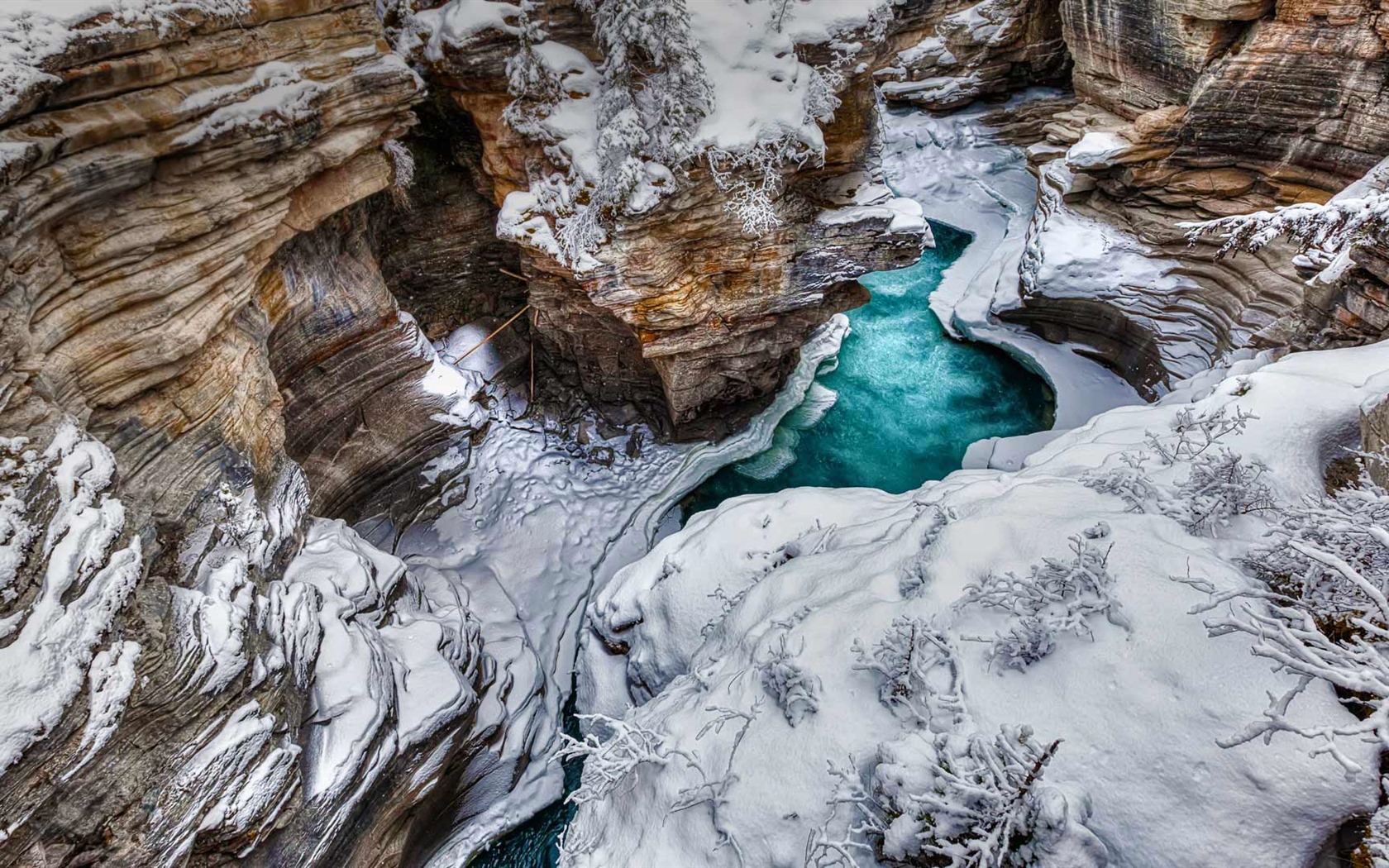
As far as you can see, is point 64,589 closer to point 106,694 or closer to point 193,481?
point 106,694

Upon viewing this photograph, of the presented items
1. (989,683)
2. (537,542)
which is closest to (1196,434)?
(989,683)

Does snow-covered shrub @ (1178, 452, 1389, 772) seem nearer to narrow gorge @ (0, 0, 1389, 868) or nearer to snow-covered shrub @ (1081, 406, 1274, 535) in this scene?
narrow gorge @ (0, 0, 1389, 868)

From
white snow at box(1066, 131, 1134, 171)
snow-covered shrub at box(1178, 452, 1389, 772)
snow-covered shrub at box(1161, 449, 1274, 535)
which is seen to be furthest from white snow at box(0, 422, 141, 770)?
white snow at box(1066, 131, 1134, 171)

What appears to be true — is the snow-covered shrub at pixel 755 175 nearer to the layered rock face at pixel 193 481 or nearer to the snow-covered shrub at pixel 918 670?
the layered rock face at pixel 193 481

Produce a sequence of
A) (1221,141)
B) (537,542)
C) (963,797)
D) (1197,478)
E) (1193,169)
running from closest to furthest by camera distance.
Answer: (963,797)
(1197,478)
(537,542)
(1221,141)
(1193,169)

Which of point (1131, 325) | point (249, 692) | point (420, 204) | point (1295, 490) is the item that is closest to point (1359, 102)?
point (1131, 325)

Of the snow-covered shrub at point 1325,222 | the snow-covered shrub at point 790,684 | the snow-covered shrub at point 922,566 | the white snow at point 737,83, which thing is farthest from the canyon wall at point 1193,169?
the snow-covered shrub at point 790,684

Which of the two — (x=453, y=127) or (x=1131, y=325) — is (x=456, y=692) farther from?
(x=1131, y=325)
